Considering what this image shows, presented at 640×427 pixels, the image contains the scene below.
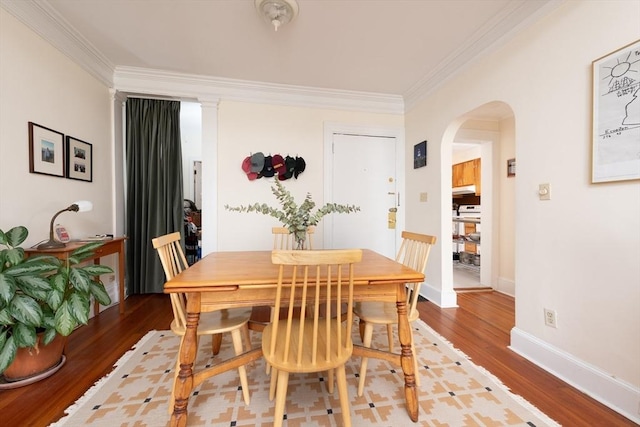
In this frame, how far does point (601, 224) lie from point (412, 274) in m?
1.15

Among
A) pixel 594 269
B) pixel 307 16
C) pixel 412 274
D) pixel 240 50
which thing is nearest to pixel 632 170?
pixel 594 269

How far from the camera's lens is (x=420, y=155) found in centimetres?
313

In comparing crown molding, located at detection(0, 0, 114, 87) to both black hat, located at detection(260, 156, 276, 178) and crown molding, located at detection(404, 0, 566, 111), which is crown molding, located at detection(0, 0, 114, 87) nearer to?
black hat, located at detection(260, 156, 276, 178)

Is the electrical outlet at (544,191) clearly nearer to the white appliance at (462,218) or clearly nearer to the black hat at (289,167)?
the black hat at (289,167)

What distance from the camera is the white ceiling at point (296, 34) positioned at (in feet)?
6.11

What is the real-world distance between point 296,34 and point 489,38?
1.61 meters

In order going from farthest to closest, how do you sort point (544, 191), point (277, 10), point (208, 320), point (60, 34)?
point (60, 34) < point (277, 10) < point (544, 191) < point (208, 320)

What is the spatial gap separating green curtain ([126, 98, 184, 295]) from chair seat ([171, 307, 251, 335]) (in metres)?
1.93

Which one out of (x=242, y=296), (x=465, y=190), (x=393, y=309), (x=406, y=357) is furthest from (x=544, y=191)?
(x=465, y=190)

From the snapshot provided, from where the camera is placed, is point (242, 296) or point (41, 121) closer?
point (242, 296)

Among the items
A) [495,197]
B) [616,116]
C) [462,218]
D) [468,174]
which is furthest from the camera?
[468,174]

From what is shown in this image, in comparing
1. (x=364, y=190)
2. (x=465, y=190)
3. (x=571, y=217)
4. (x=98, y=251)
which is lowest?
(x=98, y=251)

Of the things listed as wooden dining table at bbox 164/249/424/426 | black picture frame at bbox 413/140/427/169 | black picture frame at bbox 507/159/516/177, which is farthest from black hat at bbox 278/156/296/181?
black picture frame at bbox 507/159/516/177

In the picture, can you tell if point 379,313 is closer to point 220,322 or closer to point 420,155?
point 220,322
